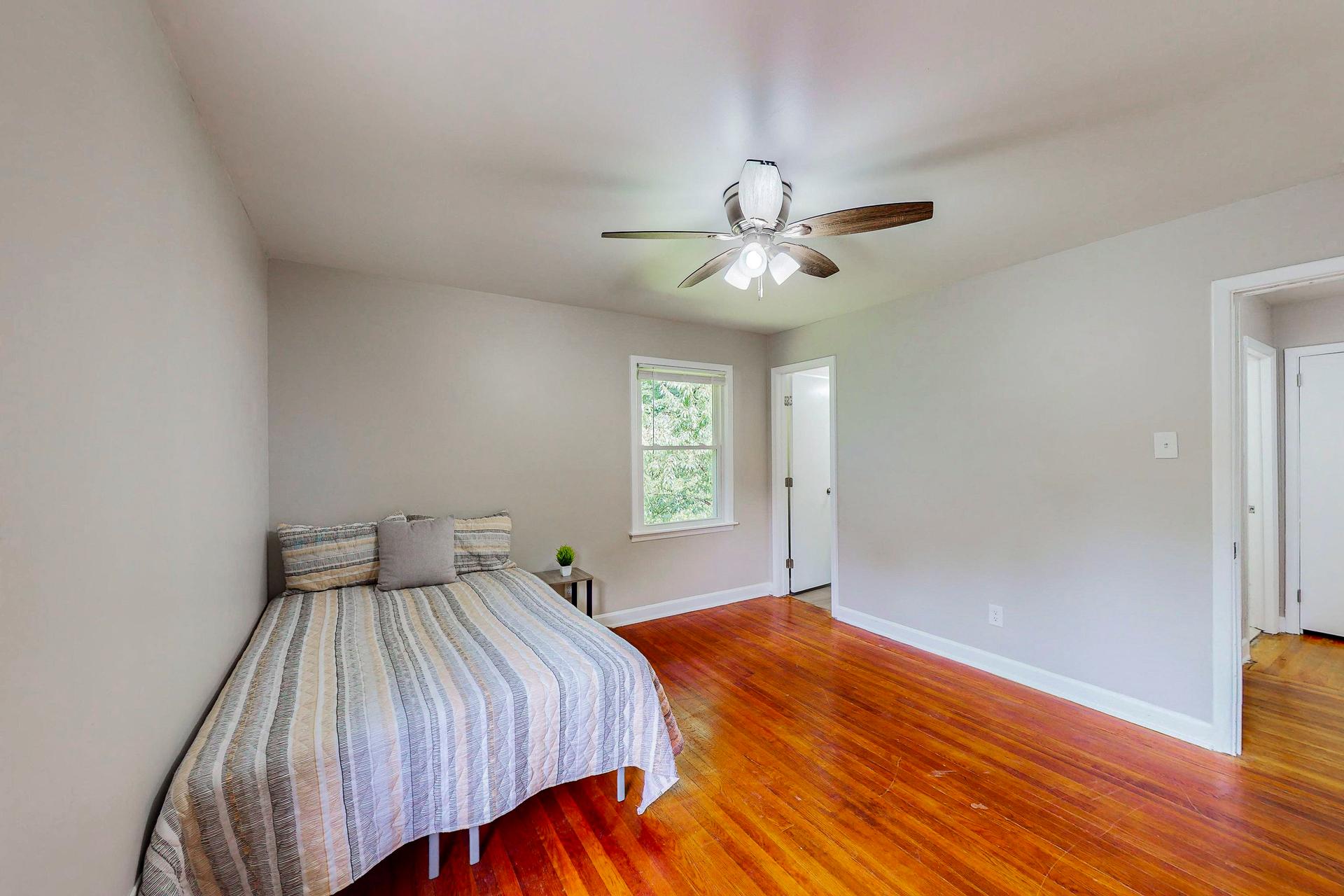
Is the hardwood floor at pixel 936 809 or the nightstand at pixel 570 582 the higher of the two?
the nightstand at pixel 570 582

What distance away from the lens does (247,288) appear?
8.02ft

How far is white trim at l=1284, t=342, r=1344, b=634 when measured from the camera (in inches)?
142

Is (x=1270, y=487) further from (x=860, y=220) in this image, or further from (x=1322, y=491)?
(x=860, y=220)

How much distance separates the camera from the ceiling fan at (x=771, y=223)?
1.77 m

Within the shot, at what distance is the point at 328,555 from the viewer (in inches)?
111

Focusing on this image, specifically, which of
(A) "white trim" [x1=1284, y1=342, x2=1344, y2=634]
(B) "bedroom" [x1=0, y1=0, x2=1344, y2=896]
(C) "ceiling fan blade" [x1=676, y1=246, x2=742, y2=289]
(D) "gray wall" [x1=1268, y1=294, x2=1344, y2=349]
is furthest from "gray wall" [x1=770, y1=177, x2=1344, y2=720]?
(A) "white trim" [x1=1284, y1=342, x2=1344, y2=634]

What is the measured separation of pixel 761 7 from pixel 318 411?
3.03 metres

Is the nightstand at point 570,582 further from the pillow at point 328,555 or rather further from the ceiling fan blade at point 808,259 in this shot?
the ceiling fan blade at point 808,259

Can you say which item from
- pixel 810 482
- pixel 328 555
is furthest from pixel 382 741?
pixel 810 482

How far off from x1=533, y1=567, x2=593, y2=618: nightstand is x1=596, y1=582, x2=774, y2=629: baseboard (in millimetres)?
305

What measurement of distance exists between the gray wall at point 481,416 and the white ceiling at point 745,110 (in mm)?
646

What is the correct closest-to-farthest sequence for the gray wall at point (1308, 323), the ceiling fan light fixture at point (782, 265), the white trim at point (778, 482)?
the ceiling fan light fixture at point (782, 265), the gray wall at point (1308, 323), the white trim at point (778, 482)

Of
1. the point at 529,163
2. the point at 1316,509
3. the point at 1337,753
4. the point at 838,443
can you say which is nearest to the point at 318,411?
the point at 529,163

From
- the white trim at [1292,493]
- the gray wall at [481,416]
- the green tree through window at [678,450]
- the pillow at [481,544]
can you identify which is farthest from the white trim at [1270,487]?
the pillow at [481,544]
